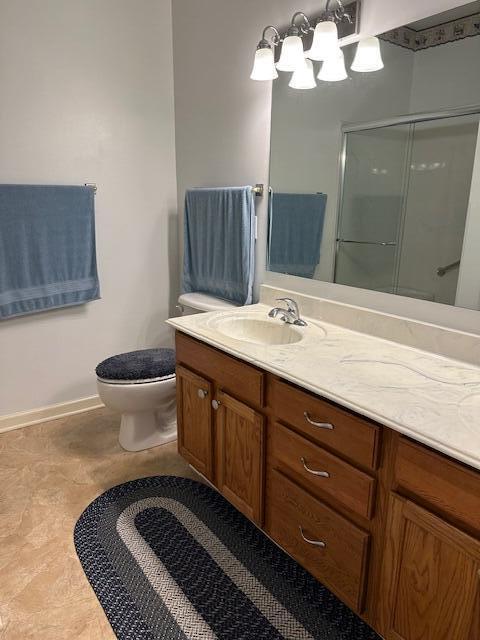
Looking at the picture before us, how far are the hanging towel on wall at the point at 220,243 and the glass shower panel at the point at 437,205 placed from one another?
795 millimetres

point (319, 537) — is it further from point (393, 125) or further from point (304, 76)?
point (304, 76)

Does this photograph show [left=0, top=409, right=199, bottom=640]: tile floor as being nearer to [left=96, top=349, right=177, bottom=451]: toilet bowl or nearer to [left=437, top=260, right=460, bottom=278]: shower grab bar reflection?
[left=96, top=349, right=177, bottom=451]: toilet bowl

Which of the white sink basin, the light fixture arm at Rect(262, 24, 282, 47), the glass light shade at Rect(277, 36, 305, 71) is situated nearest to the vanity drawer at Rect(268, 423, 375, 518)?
the white sink basin


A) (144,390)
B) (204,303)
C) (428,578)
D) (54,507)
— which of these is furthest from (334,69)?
(54,507)

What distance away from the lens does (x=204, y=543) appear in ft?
5.56

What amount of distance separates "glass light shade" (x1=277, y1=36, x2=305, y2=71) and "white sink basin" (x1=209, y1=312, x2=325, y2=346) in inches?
40.0

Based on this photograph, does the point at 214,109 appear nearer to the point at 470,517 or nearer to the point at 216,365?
the point at 216,365

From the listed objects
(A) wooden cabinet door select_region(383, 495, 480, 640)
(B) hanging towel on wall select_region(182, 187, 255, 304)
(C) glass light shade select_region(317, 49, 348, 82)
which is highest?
(C) glass light shade select_region(317, 49, 348, 82)

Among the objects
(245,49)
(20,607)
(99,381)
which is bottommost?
(20,607)

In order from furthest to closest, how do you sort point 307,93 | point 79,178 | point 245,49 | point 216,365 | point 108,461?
point 79,178, point 108,461, point 245,49, point 307,93, point 216,365

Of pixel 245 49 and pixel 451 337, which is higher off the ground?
pixel 245 49

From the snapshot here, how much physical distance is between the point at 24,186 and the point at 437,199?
75.7 inches

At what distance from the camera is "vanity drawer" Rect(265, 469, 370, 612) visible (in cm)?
120

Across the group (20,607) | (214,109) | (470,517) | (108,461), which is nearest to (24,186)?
(214,109)
